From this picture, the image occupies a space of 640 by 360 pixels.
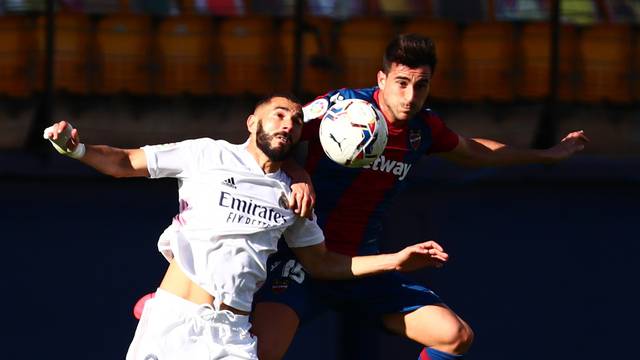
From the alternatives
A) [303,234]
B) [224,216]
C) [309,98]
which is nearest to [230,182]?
[224,216]

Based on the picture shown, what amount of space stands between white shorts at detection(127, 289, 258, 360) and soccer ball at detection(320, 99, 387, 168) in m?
0.81

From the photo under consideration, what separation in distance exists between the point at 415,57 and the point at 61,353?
253 centimetres

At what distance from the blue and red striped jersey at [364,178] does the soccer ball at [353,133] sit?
283mm

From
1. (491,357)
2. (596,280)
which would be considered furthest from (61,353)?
(596,280)

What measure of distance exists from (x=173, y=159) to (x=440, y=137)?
4.36 ft

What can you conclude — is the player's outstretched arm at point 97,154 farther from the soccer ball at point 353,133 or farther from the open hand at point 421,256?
the open hand at point 421,256

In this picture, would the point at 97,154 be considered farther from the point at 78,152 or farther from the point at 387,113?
the point at 387,113

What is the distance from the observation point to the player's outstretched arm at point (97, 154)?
5191mm

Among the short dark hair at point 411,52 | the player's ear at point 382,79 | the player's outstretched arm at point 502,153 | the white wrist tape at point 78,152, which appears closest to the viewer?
the white wrist tape at point 78,152

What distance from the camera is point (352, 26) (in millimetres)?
7695

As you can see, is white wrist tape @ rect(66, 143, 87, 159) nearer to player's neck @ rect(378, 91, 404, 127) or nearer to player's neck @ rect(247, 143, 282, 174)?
player's neck @ rect(247, 143, 282, 174)

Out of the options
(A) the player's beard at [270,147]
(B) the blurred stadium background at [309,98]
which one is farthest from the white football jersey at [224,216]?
(B) the blurred stadium background at [309,98]

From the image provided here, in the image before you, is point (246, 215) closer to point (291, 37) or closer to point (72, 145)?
point (72, 145)

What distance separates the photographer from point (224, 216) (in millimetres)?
5582
